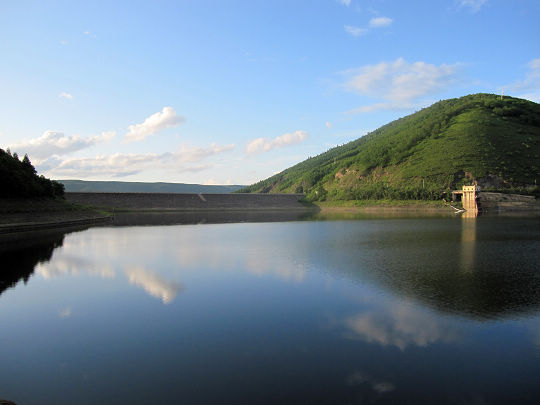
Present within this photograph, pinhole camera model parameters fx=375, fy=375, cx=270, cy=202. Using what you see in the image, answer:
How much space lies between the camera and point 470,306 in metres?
11.6

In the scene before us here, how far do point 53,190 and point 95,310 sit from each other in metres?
46.5

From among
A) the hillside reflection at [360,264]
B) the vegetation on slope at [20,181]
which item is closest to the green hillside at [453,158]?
the hillside reflection at [360,264]

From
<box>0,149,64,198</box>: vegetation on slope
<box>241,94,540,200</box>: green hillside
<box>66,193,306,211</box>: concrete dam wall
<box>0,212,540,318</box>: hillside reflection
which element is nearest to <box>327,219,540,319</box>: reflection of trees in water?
<box>0,212,540,318</box>: hillside reflection

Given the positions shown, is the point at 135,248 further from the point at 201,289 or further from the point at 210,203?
the point at 210,203

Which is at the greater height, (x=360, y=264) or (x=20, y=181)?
(x=20, y=181)

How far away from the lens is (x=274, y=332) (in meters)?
9.71

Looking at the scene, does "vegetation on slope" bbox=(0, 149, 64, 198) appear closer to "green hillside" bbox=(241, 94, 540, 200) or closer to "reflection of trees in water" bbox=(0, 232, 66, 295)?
"reflection of trees in water" bbox=(0, 232, 66, 295)

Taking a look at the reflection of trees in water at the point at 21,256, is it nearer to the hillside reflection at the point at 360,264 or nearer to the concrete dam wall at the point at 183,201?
the hillside reflection at the point at 360,264

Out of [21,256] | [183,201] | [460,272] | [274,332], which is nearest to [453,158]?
[183,201]

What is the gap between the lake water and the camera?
6887 millimetres

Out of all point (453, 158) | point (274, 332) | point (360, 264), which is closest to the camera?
point (274, 332)

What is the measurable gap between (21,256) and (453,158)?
96.9 meters

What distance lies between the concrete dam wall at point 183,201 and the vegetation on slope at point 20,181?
30.0 metres

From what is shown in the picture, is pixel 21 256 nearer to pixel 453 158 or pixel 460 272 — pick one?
pixel 460 272
